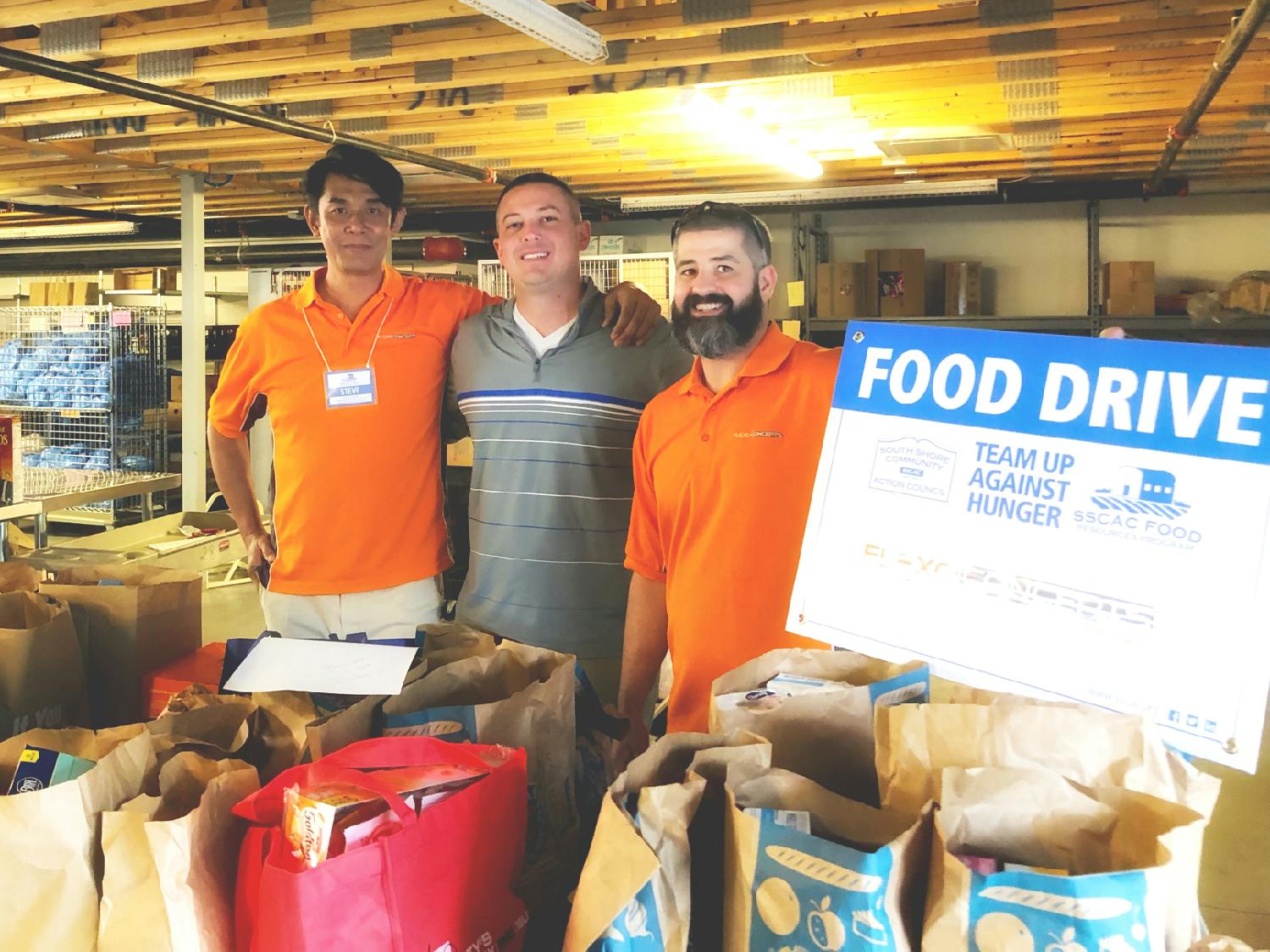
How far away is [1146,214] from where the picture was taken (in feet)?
25.5

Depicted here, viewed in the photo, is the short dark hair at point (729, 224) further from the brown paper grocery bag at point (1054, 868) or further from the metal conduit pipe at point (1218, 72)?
the metal conduit pipe at point (1218, 72)

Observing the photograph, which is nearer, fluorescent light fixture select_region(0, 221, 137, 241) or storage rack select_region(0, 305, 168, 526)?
storage rack select_region(0, 305, 168, 526)

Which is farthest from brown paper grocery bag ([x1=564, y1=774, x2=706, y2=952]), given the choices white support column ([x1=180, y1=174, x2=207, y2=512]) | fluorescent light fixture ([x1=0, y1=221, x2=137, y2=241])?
fluorescent light fixture ([x1=0, y1=221, x2=137, y2=241])

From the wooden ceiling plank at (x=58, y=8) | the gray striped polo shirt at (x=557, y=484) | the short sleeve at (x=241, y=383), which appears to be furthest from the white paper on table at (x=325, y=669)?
the wooden ceiling plank at (x=58, y=8)

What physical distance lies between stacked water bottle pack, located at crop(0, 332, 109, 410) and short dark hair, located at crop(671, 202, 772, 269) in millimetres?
6504

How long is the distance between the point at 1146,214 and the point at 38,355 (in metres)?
8.78

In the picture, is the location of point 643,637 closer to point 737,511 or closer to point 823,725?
point 737,511

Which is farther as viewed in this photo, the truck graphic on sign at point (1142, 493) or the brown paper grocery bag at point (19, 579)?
the brown paper grocery bag at point (19, 579)

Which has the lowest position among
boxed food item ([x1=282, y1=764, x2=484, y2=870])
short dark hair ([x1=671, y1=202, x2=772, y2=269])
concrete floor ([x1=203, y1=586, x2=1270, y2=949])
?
concrete floor ([x1=203, y1=586, x2=1270, y2=949])

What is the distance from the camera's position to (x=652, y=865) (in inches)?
32.2

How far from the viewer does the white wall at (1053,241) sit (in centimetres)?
762

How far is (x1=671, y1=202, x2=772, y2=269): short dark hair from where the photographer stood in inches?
72.8

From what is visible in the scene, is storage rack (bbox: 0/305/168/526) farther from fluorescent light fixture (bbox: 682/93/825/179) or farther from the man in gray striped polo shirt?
the man in gray striped polo shirt

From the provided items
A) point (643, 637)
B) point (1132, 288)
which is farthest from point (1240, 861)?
point (1132, 288)
